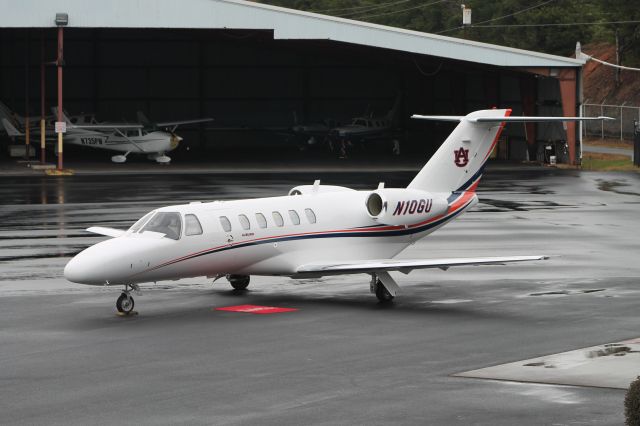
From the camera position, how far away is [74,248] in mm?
29344

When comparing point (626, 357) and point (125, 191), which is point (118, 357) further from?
point (125, 191)

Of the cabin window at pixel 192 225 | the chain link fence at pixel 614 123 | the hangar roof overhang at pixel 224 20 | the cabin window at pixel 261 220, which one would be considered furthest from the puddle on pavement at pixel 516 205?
the chain link fence at pixel 614 123

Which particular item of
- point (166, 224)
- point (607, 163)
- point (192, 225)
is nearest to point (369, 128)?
point (607, 163)

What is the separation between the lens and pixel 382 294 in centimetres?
2211

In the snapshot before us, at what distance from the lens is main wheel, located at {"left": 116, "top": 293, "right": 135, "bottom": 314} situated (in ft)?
67.7

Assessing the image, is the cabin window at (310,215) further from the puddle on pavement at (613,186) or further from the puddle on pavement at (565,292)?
the puddle on pavement at (613,186)

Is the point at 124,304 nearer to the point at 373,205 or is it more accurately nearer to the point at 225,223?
the point at 225,223

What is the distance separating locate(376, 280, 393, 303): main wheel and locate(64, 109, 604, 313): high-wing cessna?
0.06ft

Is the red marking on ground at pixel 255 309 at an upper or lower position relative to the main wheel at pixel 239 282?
lower

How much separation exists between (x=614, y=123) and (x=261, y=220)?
61.5 m

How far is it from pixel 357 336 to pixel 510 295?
507 cm

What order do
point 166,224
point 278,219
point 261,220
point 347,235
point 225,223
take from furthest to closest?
point 347,235, point 278,219, point 261,220, point 225,223, point 166,224

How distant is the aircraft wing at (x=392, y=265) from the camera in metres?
21.0

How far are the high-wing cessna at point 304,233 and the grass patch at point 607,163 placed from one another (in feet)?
107
